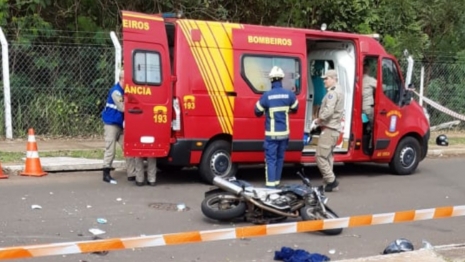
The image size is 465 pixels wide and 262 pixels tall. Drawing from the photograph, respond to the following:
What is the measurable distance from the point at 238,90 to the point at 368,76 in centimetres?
252

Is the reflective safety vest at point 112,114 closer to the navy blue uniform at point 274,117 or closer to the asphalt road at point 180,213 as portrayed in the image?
the asphalt road at point 180,213

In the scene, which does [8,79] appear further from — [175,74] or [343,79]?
[343,79]

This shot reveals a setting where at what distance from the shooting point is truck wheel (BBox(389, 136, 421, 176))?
1175 centimetres

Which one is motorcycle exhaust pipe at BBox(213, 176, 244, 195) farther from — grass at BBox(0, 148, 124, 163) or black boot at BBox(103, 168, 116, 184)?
grass at BBox(0, 148, 124, 163)

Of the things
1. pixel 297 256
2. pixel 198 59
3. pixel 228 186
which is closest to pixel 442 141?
pixel 198 59

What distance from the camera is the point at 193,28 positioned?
31.8 ft

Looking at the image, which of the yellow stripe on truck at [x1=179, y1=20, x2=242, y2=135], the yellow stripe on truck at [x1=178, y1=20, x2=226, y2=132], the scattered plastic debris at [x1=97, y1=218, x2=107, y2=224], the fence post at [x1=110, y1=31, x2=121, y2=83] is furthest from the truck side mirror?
the fence post at [x1=110, y1=31, x2=121, y2=83]

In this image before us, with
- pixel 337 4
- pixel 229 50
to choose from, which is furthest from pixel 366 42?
pixel 337 4

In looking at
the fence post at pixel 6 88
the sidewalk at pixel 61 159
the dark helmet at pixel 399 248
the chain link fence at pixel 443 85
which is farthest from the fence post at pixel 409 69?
the dark helmet at pixel 399 248

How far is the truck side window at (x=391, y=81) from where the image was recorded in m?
11.4

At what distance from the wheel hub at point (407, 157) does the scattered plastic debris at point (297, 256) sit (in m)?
5.91

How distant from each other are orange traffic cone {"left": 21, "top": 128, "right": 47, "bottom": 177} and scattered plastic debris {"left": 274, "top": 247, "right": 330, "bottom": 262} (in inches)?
207

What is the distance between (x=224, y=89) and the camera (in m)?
9.91

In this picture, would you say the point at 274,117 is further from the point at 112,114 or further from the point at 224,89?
the point at 112,114
